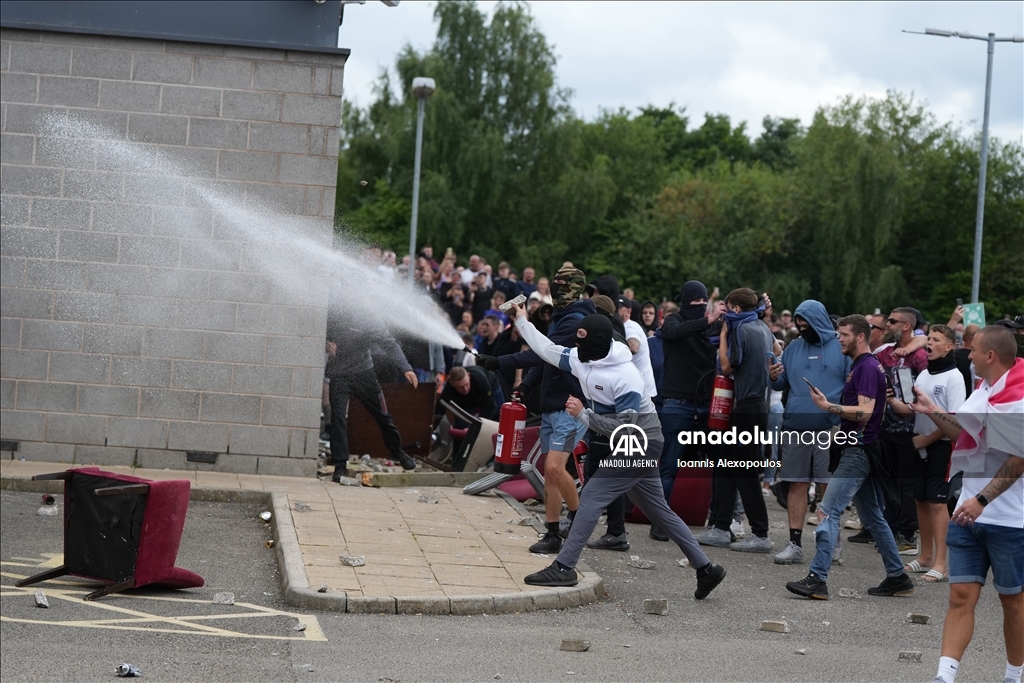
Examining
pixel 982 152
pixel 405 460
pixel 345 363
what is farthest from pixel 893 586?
pixel 982 152

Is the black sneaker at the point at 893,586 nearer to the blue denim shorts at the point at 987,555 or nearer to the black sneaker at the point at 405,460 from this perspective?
the blue denim shorts at the point at 987,555

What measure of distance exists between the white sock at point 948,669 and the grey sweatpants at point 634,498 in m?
2.36

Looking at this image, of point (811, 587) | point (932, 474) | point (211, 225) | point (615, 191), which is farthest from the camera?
point (615, 191)

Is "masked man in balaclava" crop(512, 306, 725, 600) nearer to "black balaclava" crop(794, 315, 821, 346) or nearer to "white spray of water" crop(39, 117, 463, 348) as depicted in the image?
"black balaclava" crop(794, 315, 821, 346)

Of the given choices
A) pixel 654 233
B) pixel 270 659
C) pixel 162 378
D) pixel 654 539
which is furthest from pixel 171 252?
pixel 654 233

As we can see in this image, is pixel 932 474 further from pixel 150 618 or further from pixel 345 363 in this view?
pixel 150 618

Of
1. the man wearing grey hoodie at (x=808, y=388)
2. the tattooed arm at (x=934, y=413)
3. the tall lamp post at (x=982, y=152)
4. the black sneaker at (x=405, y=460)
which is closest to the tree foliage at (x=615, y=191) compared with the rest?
the tall lamp post at (x=982, y=152)

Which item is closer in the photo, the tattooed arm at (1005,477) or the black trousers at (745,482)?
the tattooed arm at (1005,477)

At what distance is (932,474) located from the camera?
9.16 m

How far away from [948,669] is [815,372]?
3832mm

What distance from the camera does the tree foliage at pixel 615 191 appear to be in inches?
1732

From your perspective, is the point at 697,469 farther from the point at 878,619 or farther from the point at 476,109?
the point at 476,109

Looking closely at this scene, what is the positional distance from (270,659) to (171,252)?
20.8ft

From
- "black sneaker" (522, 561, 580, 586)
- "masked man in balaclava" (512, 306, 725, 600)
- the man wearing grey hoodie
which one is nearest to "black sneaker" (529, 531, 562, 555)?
"masked man in balaclava" (512, 306, 725, 600)
